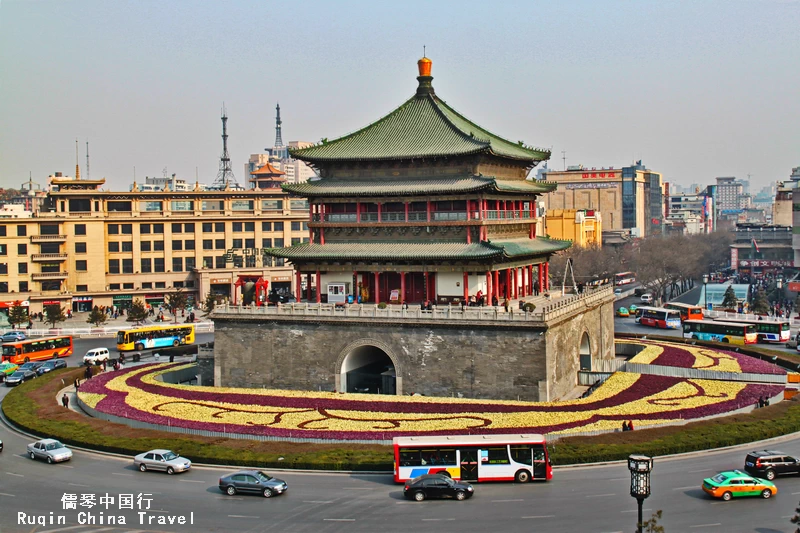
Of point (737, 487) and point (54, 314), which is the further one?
point (54, 314)

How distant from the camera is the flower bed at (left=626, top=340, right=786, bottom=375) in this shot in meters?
62.8

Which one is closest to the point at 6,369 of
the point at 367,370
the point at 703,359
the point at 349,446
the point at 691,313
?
the point at 367,370

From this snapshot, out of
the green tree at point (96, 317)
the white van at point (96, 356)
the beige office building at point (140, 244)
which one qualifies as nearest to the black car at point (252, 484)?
the white van at point (96, 356)

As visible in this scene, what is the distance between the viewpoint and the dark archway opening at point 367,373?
6125 cm

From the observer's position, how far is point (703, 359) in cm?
6675

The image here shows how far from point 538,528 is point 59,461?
2543cm

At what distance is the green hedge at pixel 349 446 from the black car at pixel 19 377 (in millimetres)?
18787

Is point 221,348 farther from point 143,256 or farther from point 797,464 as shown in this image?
point 143,256

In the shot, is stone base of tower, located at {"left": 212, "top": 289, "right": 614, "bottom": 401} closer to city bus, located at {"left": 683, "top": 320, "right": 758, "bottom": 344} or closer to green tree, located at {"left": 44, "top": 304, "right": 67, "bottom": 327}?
city bus, located at {"left": 683, "top": 320, "right": 758, "bottom": 344}

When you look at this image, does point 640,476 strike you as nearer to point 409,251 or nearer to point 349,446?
point 349,446

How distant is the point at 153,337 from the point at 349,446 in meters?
47.3

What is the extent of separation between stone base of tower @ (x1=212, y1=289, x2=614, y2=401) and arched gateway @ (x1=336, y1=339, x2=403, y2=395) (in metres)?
0.07

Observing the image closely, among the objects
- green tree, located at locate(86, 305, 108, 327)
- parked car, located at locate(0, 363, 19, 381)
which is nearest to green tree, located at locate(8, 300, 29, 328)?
green tree, located at locate(86, 305, 108, 327)

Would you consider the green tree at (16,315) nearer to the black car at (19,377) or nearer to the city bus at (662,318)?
the black car at (19,377)
